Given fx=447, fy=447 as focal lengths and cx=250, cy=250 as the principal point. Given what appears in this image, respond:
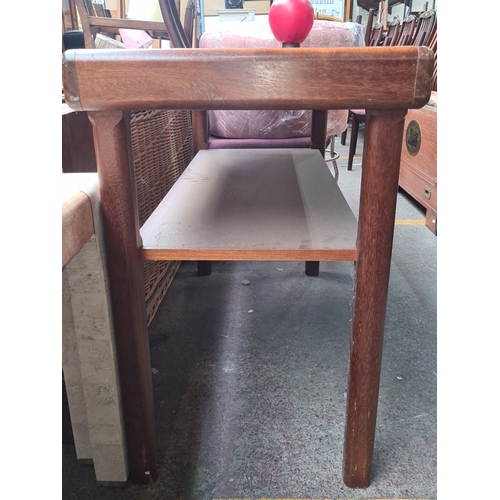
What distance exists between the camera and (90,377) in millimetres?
667

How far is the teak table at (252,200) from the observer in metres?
0.50

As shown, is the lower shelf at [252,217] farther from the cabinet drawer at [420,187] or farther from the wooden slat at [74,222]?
the cabinet drawer at [420,187]

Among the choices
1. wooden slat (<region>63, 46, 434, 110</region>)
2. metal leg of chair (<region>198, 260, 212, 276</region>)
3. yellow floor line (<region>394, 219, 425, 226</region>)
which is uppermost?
wooden slat (<region>63, 46, 434, 110</region>)

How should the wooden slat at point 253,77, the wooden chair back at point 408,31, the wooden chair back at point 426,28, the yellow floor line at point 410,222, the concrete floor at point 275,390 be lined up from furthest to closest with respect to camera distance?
1. the wooden chair back at point 408,31
2. the wooden chair back at point 426,28
3. the yellow floor line at point 410,222
4. the concrete floor at point 275,390
5. the wooden slat at point 253,77

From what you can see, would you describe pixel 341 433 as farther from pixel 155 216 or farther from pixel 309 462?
pixel 155 216

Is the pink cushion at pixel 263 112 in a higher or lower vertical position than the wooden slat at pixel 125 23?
lower

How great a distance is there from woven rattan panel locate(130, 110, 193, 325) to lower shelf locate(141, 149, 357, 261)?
0.13 meters

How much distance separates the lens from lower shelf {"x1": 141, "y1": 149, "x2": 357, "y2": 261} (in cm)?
64

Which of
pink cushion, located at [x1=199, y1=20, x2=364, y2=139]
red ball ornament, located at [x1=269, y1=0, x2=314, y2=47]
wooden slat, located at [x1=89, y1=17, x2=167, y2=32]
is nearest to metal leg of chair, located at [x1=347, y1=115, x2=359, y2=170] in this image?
pink cushion, located at [x1=199, y1=20, x2=364, y2=139]

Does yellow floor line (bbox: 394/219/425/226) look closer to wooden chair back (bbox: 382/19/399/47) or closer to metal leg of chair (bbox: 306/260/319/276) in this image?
metal leg of chair (bbox: 306/260/319/276)

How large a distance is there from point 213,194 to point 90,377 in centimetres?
43

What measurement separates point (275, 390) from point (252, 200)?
41 centimetres

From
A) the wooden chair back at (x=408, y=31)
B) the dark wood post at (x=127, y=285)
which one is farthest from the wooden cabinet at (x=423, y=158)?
the dark wood post at (x=127, y=285)

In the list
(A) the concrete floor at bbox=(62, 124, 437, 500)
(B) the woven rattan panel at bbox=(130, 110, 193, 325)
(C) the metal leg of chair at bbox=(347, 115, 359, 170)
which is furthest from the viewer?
(C) the metal leg of chair at bbox=(347, 115, 359, 170)
